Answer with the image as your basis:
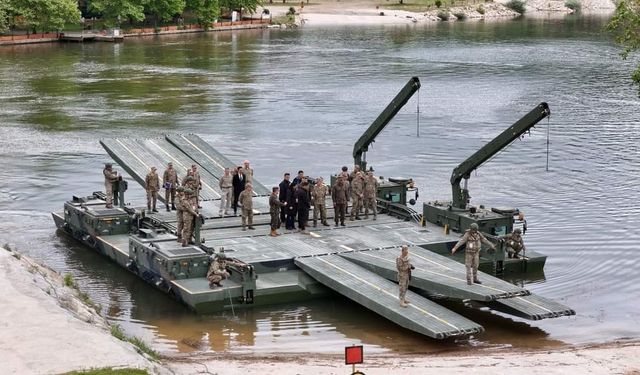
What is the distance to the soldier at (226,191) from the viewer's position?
29.0 meters

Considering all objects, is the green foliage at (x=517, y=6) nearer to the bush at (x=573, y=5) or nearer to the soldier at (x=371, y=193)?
the bush at (x=573, y=5)

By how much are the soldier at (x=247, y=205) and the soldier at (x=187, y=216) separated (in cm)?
180

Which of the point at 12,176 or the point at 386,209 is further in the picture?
the point at 12,176

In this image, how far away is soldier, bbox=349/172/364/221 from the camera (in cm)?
2855

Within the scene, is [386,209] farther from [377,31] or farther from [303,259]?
[377,31]

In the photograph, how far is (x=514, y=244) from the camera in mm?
27000

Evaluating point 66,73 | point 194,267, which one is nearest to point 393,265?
point 194,267

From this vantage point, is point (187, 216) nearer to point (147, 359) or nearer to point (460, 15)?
point (147, 359)

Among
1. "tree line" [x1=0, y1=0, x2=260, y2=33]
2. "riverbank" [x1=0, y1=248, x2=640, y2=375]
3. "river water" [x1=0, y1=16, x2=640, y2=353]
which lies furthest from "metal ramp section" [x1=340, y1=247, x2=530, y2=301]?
"tree line" [x1=0, y1=0, x2=260, y2=33]

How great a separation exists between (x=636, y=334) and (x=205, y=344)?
26.9ft

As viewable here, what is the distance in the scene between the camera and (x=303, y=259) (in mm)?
25234

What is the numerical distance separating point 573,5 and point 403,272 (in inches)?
5104

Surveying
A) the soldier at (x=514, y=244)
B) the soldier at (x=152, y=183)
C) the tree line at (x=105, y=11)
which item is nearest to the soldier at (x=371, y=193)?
the soldier at (x=514, y=244)

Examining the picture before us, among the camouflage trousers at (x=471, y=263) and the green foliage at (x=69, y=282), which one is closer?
the camouflage trousers at (x=471, y=263)
